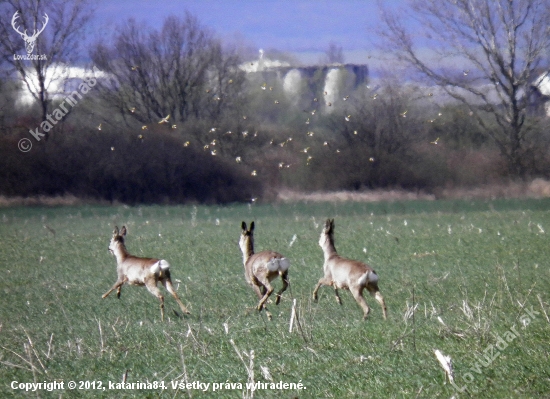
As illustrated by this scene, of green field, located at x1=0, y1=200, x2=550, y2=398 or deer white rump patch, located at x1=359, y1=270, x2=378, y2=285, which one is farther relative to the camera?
deer white rump patch, located at x1=359, y1=270, x2=378, y2=285

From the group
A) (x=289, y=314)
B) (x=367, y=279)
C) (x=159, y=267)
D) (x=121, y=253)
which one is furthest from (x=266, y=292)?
(x=121, y=253)

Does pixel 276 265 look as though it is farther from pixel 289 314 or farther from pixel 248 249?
A: pixel 248 249

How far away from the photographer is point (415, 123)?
133 feet

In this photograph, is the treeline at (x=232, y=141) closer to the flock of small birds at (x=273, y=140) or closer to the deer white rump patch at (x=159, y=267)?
the flock of small birds at (x=273, y=140)

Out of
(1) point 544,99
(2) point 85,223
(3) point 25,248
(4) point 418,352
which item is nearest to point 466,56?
(1) point 544,99

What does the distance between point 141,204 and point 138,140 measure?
13.8 feet

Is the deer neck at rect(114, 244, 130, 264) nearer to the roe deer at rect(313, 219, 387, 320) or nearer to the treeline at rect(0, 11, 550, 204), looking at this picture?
the roe deer at rect(313, 219, 387, 320)

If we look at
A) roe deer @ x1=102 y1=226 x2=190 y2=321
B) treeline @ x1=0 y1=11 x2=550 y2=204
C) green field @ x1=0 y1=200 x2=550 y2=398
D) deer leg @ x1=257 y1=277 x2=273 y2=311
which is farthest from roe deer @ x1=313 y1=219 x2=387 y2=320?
treeline @ x1=0 y1=11 x2=550 y2=204

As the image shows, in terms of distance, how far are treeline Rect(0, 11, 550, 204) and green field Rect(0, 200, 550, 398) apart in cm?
1265

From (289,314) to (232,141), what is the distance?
31.8m

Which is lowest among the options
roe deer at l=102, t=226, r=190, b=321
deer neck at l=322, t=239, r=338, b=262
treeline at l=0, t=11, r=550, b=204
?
roe deer at l=102, t=226, r=190, b=321

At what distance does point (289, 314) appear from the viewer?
10539mm

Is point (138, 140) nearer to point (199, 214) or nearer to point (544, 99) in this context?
point (199, 214)

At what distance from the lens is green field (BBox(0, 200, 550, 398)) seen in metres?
6.79
